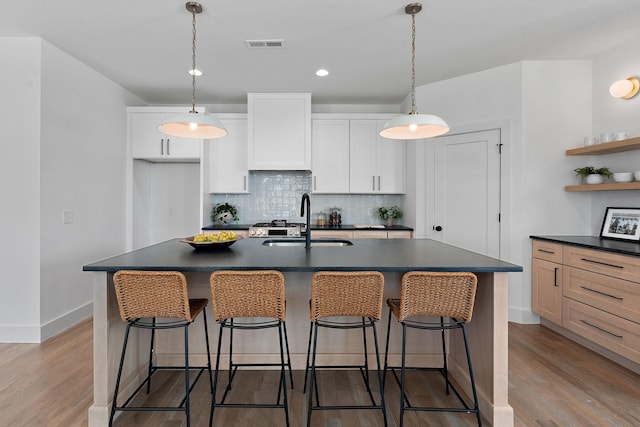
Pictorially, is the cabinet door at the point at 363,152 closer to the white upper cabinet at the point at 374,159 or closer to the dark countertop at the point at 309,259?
the white upper cabinet at the point at 374,159

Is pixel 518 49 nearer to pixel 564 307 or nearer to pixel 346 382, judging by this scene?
pixel 564 307

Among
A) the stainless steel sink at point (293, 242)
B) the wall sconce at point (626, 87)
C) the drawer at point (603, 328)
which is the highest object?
the wall sconce at point (626, 87)

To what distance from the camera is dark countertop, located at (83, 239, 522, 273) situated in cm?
187

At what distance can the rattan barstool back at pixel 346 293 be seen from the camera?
1.82m

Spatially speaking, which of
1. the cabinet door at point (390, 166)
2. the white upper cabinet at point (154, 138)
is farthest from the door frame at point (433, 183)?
the white upper cabinet at point (154, 138)

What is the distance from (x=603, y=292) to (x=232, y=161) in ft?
13.6

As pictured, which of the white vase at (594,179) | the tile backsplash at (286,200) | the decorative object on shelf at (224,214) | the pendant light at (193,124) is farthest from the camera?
the tile backsplash at (286,200)

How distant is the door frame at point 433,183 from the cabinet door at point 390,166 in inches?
16.8

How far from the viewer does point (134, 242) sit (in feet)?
15.3

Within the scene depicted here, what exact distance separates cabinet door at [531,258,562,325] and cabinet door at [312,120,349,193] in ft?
7.84

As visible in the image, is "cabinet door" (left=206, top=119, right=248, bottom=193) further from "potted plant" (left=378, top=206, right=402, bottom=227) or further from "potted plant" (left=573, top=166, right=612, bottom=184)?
"potted plant" (left=573, top=166, right=612, bottom=184)

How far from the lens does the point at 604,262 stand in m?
2.73

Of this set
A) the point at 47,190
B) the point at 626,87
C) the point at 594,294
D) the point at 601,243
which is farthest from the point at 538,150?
the point at 47,190

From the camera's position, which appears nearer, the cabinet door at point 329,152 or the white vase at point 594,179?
the white vase at point 594,179
